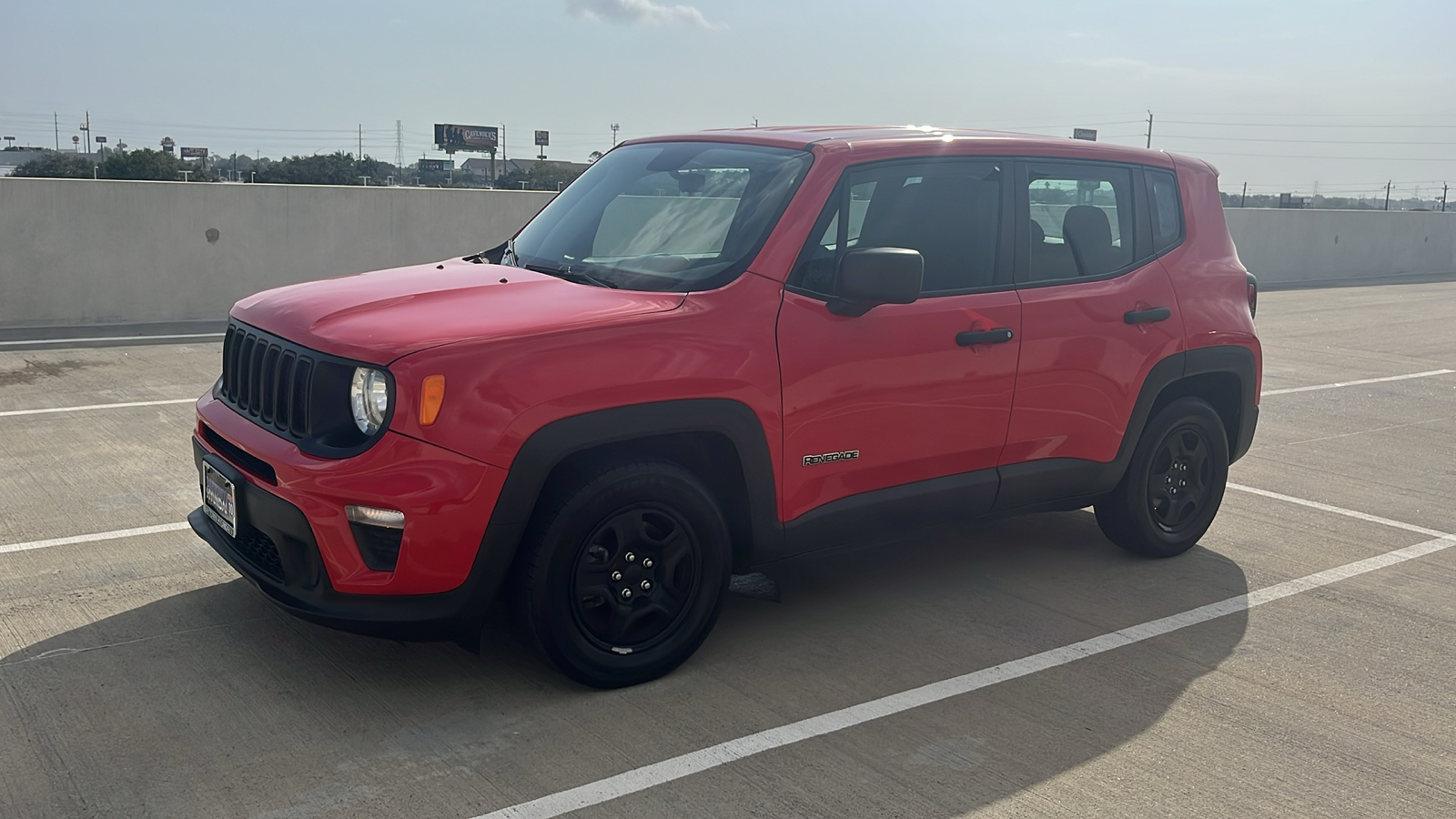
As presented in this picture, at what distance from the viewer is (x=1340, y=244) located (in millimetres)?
27547

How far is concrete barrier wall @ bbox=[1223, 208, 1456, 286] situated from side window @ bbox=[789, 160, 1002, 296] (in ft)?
68.6

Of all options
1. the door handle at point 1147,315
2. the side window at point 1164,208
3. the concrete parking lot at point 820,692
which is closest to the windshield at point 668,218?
the concrete parking lot at point 820,692

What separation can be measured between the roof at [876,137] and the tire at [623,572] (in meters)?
1.47

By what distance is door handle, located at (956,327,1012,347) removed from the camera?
4.80 meters

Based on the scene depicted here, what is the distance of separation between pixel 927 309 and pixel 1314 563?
102 inches

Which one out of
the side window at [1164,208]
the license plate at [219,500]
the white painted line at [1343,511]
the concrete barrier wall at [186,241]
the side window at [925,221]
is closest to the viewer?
the license plate at [219,500]

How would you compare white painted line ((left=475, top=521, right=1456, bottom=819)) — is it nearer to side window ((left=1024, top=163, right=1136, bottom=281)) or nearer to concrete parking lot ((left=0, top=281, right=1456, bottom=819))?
concrete parking lot ((left=0, top=281, right=1456, bottom=819))

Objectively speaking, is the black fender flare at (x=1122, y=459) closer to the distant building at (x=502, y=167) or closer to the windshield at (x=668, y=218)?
the windshield at (x=668, y=218)

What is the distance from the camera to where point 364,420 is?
3.80 meters

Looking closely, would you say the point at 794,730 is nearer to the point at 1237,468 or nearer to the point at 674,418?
the point at 674,418

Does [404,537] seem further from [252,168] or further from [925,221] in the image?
[252,168]

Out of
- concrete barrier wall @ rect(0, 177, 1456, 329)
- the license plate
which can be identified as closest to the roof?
the license plate

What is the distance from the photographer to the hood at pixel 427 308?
3.82 metres

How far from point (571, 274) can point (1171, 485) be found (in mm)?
3068
